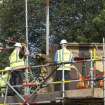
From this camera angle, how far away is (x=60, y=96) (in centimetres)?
1295

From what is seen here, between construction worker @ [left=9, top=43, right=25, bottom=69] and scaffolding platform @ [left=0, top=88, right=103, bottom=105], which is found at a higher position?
construction worker @ [left=9, top=43, right=25, bottom=69]

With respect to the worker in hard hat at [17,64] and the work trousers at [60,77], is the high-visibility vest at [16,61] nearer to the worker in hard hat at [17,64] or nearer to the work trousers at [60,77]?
the worker in hard hat at [17,64]

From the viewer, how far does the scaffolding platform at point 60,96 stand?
12.5 m

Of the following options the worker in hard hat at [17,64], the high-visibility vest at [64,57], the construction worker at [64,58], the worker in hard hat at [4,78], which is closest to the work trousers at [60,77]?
the construction worker at [64,58]

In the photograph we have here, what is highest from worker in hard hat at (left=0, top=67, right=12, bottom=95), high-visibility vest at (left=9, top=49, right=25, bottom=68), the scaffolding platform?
high-visibility vest at (left=9, top=49, right=25, bottom=68)

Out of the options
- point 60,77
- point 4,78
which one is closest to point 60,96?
point 60,77

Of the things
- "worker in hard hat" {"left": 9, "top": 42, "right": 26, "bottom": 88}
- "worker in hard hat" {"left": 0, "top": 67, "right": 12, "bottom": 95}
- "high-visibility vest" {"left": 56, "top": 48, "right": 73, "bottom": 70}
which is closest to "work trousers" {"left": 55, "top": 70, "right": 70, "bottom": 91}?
"high-visibility vest" {"left": 56, "top": 48, "right": 73, "bottom": 70}

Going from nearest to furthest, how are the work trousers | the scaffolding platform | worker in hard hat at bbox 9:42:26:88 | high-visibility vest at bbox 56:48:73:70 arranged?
1. the scaffolding platform
2. high-visibility vest at bbox 56:48:73:70
3. the work trousers
4. worker in hard hat at bbox 9:42:26:88

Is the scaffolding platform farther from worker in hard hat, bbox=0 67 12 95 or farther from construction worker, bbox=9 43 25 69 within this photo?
construction worker, bbox=9 43 25 69

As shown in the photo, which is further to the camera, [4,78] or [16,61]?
[4,78]

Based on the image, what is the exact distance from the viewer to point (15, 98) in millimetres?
13625

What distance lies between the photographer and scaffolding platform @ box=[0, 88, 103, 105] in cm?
1252

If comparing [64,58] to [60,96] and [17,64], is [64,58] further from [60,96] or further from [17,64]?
[17,64]

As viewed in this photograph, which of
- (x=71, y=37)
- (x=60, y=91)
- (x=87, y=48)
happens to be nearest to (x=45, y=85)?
(x=60, y=91)
